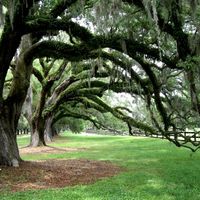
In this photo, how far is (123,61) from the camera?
1430 cm

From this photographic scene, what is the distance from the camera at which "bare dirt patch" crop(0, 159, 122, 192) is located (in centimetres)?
1076

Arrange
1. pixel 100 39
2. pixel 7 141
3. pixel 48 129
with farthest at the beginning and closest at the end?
pixel 48 129
pixel 7 141
pixel 100 39

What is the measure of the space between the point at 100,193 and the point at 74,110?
28.7 metres

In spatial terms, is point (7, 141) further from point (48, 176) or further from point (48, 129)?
point (48, 129)

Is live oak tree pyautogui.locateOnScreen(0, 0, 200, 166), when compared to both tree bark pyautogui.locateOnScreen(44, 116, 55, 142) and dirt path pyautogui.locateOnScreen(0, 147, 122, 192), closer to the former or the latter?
dirt path pyautogui.locateOnScreen(0, 147, 122, 192)

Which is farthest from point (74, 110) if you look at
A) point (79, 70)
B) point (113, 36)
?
point (113, 36)

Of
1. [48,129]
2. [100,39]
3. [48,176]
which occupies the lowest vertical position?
[48,176]

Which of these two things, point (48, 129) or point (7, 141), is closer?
point (7, 141)

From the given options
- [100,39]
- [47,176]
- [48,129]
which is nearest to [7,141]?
[47,176]

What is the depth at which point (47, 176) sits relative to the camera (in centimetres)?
1220

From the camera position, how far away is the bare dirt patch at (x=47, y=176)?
10758 mm

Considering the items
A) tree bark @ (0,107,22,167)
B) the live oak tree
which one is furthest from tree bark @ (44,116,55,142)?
the live oak tree

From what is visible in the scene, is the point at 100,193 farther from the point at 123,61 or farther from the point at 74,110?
the point at 74,110

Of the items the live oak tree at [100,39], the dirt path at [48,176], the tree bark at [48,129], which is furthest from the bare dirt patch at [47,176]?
the tree bark at [48,129]
